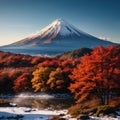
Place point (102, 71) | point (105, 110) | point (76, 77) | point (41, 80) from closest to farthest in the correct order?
point (105, 110) < point (102, 71) < point (76, 77) < point (41, 80)

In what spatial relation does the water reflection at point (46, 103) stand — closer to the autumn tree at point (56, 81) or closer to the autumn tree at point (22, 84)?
the autumn tree at point (56, 81)

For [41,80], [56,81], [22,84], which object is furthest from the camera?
[22,84]

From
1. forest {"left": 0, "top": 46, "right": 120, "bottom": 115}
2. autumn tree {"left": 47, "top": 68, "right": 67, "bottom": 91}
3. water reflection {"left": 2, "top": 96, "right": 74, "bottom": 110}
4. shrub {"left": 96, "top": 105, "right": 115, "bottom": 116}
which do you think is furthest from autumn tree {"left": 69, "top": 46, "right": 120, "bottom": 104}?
autumn tree {"left": 47, "top": 68, "right": 67, "bottom": 91}

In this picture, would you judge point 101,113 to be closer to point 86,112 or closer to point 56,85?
point 86,112

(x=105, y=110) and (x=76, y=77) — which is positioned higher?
(x=76, y=77)

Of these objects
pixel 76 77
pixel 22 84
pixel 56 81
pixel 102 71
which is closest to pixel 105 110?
pixel 102 71

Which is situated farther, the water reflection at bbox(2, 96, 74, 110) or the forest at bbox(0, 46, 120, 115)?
the water reflection at bbox(2, 96, 74, 110)

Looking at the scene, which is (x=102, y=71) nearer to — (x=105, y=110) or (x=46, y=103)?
(x=105, y=110)

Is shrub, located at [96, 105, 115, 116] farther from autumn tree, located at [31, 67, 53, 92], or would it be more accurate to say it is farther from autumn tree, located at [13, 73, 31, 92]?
autumn tree, located at [13, 73, 31, 92]

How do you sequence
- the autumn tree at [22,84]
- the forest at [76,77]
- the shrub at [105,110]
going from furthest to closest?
the autumn tree at [22,84]
the forest at [76,77]
the shrub at [105,110]

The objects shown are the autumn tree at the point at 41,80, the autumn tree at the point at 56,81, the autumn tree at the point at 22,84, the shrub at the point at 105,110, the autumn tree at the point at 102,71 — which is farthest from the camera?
the autumn tree at the point at 22,84

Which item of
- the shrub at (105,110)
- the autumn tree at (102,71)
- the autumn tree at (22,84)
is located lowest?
the shrub at (105,110)

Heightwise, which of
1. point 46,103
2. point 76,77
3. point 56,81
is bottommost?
point 46,103

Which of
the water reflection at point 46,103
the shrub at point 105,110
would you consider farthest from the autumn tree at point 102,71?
the water reflection at point 46,103
